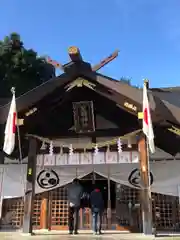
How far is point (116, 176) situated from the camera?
10.4 m

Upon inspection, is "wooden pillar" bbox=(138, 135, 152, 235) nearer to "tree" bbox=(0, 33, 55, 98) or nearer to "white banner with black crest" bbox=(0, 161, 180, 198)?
"white banner with black crest" bbox=(0, 161, 180, 198)

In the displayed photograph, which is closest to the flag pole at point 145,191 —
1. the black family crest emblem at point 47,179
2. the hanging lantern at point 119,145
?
the hanging lantern at point 119,145

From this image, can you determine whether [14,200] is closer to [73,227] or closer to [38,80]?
[73,227]

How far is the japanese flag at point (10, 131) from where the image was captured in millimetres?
8090

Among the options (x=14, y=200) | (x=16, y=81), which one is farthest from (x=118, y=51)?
(x=16, y=81)

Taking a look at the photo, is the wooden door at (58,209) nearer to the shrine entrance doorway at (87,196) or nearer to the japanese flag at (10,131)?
the shrine entrance doorway at (87,196)

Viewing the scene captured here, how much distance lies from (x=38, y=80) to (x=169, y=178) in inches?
696

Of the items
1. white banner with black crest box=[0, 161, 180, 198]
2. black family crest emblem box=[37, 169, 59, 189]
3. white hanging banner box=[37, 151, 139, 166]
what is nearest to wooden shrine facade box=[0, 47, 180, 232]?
white hanging banner box=[37, 151, 139, 166]

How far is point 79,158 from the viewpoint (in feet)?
31.1

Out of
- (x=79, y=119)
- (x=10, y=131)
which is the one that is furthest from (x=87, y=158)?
(x=10, y=131)

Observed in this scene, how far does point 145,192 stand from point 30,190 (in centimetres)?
356

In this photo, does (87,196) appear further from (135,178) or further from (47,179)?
(135,178)

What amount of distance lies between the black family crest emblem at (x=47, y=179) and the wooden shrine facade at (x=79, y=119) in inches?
35.2

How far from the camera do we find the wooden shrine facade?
327 inches
